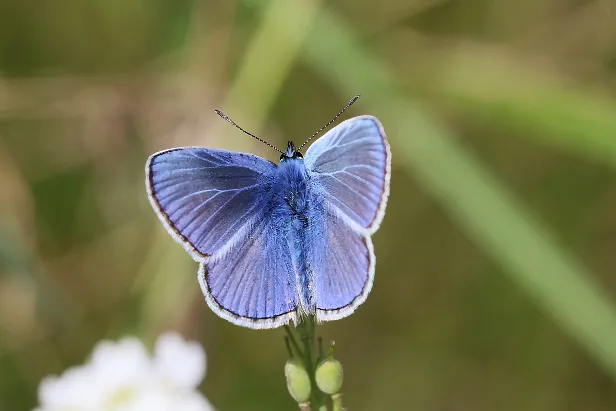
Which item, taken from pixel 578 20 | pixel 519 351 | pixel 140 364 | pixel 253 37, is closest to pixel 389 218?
pixel 519 351

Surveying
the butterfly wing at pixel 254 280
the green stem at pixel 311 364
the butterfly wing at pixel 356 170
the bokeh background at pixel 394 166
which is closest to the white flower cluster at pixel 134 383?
the butterfly wing at pixel 254 280

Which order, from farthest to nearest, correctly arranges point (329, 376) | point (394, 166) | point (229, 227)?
point (394, 166), point (229, 227), point (329, 376)

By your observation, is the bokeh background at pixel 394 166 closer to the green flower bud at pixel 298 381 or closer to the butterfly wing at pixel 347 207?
the butterfly wing at pixel 347 207

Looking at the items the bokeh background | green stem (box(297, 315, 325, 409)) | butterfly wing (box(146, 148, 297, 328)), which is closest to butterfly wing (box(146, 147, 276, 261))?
butterfly wing (box(146, 148, 297, 328))

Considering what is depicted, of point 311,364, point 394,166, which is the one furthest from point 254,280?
point 394,166

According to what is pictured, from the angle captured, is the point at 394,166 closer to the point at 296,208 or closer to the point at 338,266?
the point at 296,208

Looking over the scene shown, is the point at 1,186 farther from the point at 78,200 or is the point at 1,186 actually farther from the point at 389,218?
the point at 389,218
